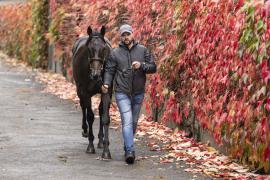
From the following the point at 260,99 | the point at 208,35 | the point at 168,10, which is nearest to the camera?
the point at 260,99

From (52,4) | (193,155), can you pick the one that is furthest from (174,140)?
(52,4)

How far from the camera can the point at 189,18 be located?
452 inches

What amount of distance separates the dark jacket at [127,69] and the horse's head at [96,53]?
0.15 m

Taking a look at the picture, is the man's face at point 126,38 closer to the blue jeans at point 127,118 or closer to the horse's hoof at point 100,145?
the blue jeans at point 127,118

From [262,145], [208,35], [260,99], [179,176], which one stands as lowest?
[179,176]

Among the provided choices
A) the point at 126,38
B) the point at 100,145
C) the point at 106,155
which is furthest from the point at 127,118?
the point at 100,145

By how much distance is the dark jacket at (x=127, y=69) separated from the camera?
32.9 feet

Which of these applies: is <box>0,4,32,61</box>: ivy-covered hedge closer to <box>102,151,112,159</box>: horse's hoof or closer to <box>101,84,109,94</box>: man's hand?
<box>101,84,109,94</box>: man's hand

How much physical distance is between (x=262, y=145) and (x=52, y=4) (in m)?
17.9

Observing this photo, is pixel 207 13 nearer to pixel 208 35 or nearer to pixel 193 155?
pixel 208 35

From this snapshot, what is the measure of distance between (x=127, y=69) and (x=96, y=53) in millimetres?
499

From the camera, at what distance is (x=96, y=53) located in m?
10.0

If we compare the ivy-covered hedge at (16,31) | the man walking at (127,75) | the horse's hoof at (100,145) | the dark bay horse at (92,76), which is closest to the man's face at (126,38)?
the man walking at (127,75)

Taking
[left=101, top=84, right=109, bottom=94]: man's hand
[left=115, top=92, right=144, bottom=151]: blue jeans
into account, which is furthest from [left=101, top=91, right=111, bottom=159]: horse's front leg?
[left=115, top=92, right=144, bottom=151]: blue jeans
